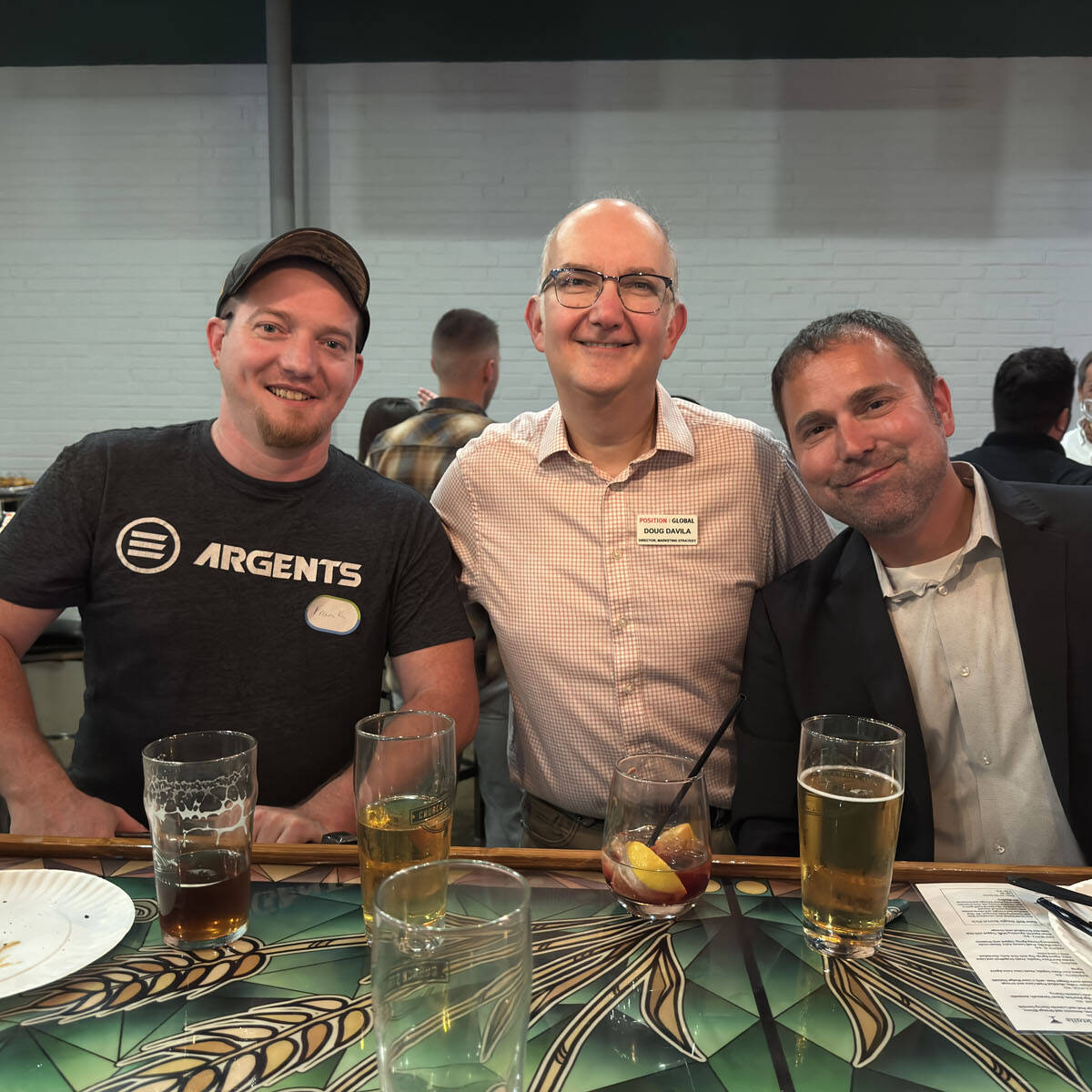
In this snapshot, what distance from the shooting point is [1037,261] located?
593cm

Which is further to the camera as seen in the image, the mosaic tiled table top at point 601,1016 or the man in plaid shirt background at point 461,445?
the man in plaid shirt background at point 461,445

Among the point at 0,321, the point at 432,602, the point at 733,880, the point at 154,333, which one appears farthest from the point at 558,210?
the point at 733,880

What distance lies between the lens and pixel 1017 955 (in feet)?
3.24

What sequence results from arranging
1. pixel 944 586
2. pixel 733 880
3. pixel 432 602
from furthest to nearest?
pixel 432 602 → pixel 944 586 → pixel 733 880

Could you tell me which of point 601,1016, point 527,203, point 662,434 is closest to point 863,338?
point 662,434

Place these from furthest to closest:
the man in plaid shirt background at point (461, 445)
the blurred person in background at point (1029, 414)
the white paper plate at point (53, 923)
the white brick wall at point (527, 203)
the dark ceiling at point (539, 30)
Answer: the white brick wall at point (527, 203) < the dark ceiling at point (539, 30) < the blurred person in background at point (1029, 414) < the man in plaid shirt background at point (461, 445) < the white paper plate at point (53, 923)

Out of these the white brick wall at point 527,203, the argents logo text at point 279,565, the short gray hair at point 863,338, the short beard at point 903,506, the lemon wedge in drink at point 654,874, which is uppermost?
the white brick wall at point 527,203

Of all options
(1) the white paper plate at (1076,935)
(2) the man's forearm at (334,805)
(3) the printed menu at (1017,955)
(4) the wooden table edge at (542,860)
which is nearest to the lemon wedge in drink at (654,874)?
(4) the wooden table edge at (542,860)

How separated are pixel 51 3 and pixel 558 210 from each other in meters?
3.20

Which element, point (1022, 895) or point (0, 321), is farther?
point (0, 321)

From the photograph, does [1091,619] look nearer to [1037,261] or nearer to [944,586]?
[944,586]

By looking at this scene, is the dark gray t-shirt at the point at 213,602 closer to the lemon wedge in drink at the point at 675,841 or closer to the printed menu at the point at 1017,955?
the lemon wedge in drink at the point at 675,841

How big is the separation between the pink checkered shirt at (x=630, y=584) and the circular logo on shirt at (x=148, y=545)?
0.60 m

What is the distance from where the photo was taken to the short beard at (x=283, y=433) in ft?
5.93
